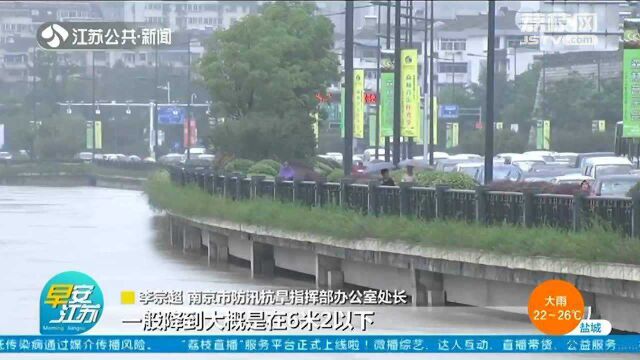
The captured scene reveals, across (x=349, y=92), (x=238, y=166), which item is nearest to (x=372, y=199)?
(x=349, y=92)

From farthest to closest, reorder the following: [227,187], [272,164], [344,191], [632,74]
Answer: [272,164] < [227,187] < [632,74] < [344,191]

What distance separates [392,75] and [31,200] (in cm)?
2662

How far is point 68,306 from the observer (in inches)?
722

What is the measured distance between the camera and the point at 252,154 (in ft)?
184

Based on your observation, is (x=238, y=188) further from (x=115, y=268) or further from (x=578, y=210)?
(x=578, y=210)

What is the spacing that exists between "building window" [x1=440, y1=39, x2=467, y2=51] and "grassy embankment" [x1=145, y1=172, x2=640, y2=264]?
135m

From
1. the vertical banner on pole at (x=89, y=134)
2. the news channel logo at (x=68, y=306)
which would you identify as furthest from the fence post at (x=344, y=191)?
the vertical banner on pole at (x=89, y=134)

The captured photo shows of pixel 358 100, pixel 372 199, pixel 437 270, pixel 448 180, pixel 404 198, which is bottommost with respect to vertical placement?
pixel 437 270

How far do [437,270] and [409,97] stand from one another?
2893 centimetres

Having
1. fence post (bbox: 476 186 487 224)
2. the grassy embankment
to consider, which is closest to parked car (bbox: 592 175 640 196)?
the grassy embankment

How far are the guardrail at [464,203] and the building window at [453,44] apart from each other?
13749 cm

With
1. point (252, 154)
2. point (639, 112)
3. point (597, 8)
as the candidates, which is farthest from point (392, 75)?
point (597, 8)

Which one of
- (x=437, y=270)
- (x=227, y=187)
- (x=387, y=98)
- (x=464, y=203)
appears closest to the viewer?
(x=437, y=270)

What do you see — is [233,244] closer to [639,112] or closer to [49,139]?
[639,112]
